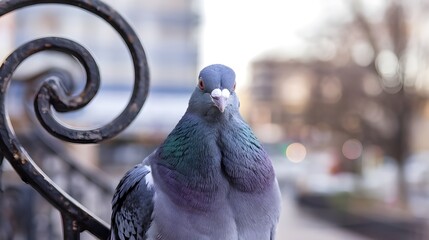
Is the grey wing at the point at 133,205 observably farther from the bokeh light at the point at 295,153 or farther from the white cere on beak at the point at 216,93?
the bokeh light at the point at 295,153

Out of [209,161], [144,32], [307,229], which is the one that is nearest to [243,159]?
[209,161]

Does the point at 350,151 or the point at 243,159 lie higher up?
the point at 243,159

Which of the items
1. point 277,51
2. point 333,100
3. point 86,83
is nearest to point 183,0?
point 277,51

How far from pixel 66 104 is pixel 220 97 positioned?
36 centimetres

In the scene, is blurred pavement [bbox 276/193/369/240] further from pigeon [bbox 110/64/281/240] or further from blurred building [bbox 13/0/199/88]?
blurred building [bbox 13/0/199/88]

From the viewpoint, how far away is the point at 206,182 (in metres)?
1.30

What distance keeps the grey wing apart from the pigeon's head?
197 millimetres

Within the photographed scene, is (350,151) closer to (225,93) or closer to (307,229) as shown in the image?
(307,229)

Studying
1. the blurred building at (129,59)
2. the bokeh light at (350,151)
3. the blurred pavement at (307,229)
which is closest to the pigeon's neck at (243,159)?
the blurred pavement at (307,229)

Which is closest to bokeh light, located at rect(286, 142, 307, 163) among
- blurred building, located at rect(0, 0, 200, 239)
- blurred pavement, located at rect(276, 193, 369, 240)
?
blurred building, located at rect(0, 0, 200, 239)

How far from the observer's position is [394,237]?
10633 mm

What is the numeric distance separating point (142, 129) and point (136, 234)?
28.3 meters

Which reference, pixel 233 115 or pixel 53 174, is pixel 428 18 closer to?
pixel 53 174

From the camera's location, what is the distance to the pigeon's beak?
4.33 feet
